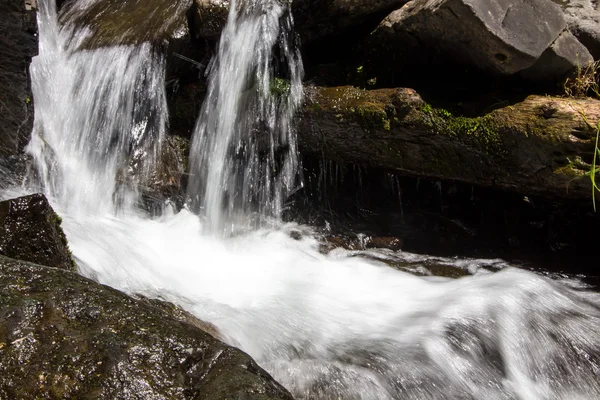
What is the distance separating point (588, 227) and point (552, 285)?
1.05 meters

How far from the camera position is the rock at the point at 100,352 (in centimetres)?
190

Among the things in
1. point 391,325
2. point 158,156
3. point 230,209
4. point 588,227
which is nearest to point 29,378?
point 391,325

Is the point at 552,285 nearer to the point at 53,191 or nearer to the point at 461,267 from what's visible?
the point at 461,267

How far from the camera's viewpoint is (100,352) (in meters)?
2.01

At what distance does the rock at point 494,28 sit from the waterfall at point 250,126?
1533 millimetres

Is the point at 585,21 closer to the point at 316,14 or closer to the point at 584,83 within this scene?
the point at 584,83

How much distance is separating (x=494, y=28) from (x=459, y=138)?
0.93 m

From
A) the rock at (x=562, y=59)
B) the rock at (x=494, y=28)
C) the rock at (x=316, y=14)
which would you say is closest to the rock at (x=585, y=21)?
the rock at (x=562, y=59)

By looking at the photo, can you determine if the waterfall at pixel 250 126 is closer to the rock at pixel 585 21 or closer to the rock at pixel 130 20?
the rock at pixel 130 20

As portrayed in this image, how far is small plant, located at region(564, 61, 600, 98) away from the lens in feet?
14.5

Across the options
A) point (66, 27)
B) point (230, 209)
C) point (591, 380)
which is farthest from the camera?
point (66, 27)

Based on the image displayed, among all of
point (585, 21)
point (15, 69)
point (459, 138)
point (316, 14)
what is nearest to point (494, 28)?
point (459, 138)

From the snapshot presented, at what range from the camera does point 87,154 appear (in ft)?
19.4

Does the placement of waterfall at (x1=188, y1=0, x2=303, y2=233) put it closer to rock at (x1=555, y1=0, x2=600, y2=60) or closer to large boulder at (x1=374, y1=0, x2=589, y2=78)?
large boulder at (x1=374, y1=0, x2=589, y2=78)
